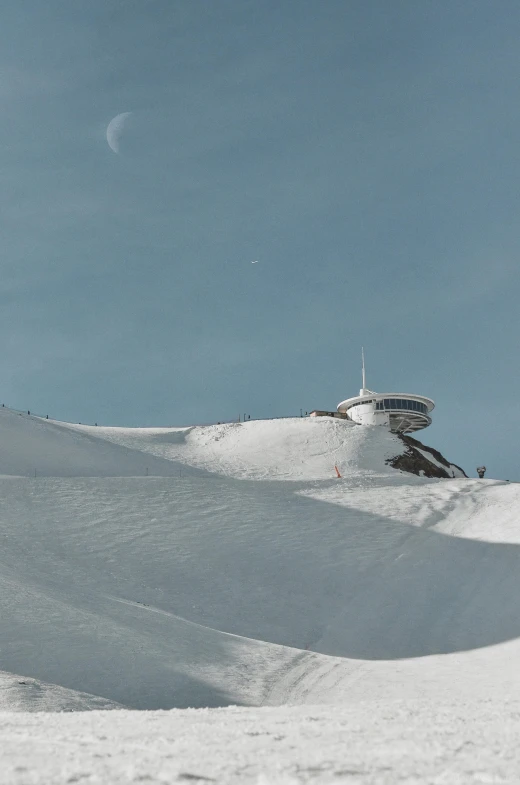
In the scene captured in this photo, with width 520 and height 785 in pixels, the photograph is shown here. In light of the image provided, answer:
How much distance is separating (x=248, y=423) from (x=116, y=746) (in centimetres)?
5053

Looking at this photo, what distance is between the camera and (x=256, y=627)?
1836 centimetres

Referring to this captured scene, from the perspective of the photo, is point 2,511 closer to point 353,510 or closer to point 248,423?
point 353,510

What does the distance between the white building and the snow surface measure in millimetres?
37019

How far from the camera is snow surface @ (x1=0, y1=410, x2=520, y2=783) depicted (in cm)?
480

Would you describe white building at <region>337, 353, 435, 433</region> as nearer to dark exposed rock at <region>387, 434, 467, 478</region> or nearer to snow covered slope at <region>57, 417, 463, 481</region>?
dark exposed rock at <region>387, 434, 467, 478</region>

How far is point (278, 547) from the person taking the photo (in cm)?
2356

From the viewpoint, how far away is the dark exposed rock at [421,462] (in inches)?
1877

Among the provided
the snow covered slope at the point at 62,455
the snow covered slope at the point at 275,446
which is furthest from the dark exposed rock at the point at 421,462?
the snow covered slope at the point at 62,455

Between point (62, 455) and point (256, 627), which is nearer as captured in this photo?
point (256, 627)

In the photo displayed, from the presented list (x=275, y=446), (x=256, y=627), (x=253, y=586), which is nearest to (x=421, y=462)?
(x=275, y=446)

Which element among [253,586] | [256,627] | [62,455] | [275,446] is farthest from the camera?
[275,446]

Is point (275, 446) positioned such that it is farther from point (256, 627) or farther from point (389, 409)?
point (256, 627)

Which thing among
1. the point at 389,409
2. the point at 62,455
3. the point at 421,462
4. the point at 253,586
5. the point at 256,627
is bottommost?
the point at 256,627

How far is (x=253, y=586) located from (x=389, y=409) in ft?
175
